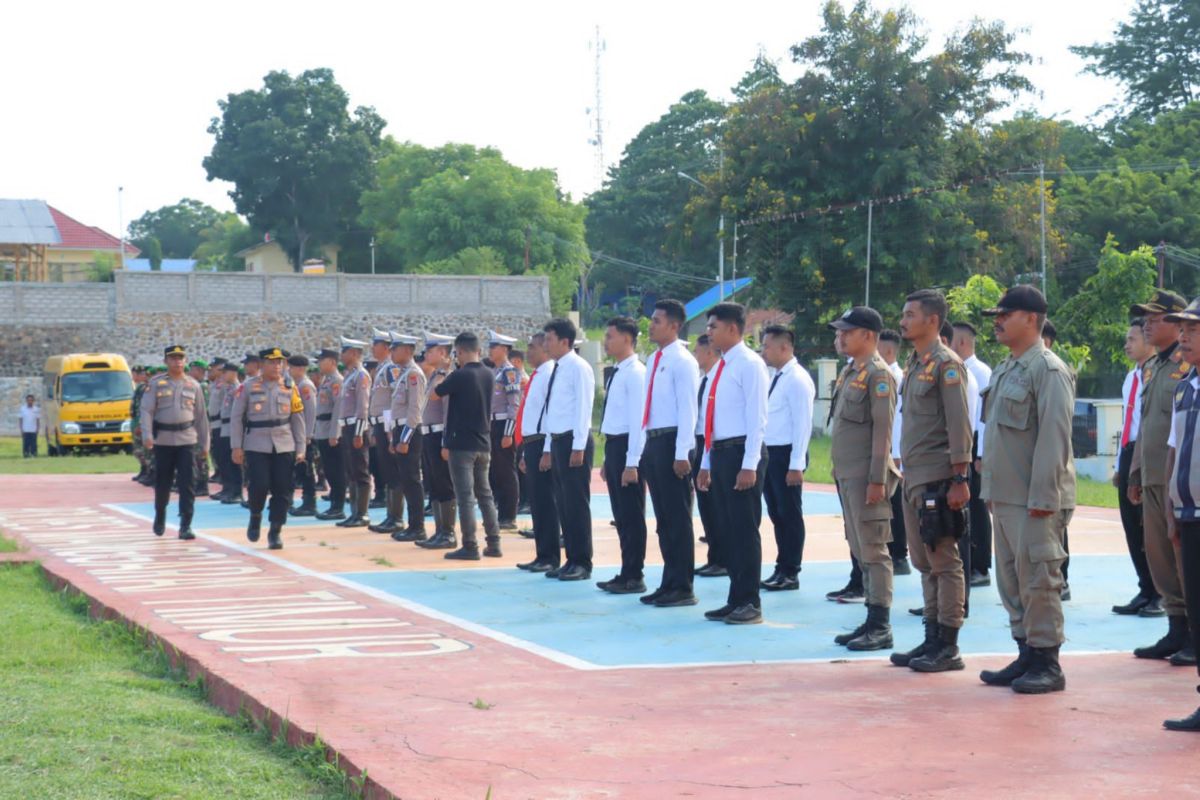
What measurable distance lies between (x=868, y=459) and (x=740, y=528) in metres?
1.24

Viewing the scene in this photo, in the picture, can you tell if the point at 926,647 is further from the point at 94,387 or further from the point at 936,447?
the point at 94,387

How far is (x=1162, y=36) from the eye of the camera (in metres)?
57.0

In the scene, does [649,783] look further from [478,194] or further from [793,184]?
[478,194]

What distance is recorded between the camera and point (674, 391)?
10156mm

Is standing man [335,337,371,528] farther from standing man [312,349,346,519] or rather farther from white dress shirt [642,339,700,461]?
white dress shirt [642,339,700,461]

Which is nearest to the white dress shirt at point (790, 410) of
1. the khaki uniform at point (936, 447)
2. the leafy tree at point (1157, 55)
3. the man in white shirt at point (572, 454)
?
the man in white shirt at point (572, 454)

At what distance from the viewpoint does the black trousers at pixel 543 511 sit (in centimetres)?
1209

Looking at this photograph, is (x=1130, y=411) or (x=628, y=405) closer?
(x=1130, y=411)

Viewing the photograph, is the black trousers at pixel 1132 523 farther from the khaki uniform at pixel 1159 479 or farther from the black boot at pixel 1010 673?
the black boot at pixel 1010 673

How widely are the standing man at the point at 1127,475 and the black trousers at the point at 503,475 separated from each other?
7648 mm

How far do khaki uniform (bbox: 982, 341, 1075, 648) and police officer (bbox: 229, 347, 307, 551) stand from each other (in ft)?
28.0

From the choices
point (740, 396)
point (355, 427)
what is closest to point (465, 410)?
point (740, 396)

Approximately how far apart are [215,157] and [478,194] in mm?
15722

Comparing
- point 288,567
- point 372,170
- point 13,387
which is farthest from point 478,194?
point 288,567
